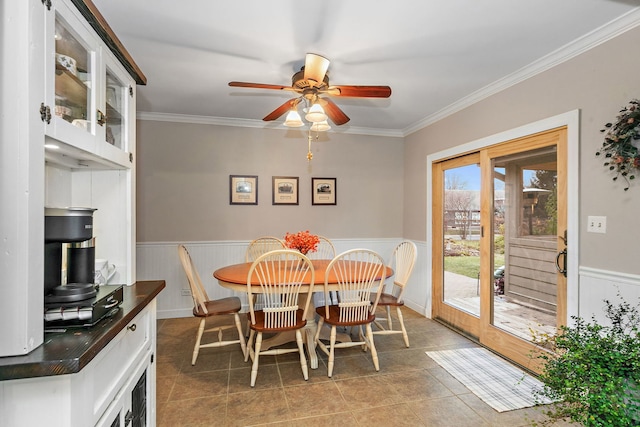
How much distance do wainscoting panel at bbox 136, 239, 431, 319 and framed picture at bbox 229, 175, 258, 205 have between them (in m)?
0.54

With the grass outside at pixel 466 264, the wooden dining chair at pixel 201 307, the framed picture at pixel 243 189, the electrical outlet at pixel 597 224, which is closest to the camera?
the electrical outlet at pixel 597 224

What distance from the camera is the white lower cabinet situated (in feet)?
3.00

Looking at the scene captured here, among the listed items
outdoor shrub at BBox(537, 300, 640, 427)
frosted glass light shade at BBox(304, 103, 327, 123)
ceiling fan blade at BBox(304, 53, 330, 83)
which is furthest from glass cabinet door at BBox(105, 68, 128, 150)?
outdoor shrub at BBox(537, 300, 640, 427)

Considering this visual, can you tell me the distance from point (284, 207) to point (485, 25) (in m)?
2.97

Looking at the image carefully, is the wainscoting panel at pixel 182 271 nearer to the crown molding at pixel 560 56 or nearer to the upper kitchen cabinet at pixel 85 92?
the crown molding at pixel 560 56

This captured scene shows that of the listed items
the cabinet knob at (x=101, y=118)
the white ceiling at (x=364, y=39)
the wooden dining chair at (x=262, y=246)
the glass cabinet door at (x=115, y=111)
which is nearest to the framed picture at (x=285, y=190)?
the wooden dining chair at (x=262, y=246)

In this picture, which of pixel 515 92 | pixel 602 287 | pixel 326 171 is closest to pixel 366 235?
pixel 326 171

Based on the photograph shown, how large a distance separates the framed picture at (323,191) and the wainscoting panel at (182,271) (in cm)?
110

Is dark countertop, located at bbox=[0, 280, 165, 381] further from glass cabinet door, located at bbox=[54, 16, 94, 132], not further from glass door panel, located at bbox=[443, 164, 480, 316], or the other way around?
glass door panel, located at bbox=[443, 164, 480, 316]

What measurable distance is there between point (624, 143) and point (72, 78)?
9.29ft

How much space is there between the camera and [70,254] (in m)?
1.30

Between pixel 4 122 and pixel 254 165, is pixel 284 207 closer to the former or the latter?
pixel 254 165

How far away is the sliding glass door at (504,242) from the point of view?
259 centimetres

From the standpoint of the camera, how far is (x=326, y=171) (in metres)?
4.54
